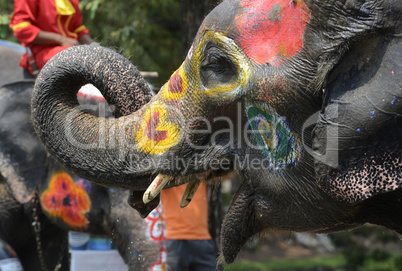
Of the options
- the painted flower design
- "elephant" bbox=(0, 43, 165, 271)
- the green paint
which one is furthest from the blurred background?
the painted flower design

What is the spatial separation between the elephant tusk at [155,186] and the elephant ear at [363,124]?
0.57 m

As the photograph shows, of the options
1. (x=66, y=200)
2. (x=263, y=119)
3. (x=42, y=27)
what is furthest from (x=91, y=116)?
(x=42, y=27)

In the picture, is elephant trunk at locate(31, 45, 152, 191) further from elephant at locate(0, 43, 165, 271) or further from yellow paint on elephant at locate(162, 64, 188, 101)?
elephant at locate(0, 43, 165, 271)

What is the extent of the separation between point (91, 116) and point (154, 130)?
30cm

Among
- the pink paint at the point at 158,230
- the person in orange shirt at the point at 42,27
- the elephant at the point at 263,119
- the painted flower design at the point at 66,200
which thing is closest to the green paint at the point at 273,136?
the elephant at the point at 263,119

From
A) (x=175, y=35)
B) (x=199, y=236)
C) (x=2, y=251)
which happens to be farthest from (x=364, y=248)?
(x=2, y=251)

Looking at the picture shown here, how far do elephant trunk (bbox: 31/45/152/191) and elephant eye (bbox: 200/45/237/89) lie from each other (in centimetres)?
32

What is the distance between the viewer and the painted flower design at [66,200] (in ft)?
11.6

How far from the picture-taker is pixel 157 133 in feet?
6.72

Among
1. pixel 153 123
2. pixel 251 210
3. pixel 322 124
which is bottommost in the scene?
pixel 251 210

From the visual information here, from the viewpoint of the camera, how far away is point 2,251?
3.44 metres

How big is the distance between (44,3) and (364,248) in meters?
4.93

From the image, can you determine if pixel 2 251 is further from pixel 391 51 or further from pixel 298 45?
pixel 391 51

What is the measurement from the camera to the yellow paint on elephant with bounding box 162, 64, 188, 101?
2.05 m
